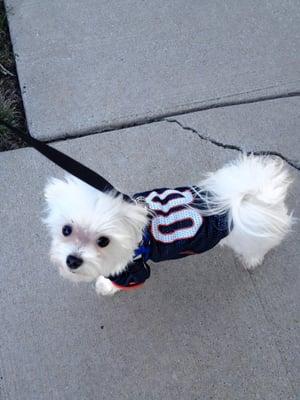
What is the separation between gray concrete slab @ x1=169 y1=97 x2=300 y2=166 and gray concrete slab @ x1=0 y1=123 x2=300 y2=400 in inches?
16.1

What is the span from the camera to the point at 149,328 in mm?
2363

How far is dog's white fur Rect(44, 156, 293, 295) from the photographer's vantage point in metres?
1.67

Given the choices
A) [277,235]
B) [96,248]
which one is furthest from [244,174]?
[96,248]

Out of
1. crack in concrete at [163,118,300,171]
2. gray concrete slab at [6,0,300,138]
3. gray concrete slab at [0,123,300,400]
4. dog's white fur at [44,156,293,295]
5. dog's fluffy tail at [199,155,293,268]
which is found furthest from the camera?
gray concrete slab at [6,0,300,138]

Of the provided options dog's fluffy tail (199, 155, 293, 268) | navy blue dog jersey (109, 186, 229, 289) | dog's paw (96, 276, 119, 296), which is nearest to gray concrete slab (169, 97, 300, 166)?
dog's fluffy tail (199, 155, 293, 268)

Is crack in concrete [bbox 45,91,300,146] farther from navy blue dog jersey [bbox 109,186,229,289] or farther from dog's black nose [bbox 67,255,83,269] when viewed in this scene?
dog's black nose [bbox 67,255,83,269]

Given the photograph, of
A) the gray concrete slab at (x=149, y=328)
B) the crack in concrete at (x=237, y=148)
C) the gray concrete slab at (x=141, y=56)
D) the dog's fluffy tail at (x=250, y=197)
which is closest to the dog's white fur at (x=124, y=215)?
the dog's fluffy tail at (x=250, y=197)

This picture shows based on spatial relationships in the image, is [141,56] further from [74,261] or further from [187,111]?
[74,261]

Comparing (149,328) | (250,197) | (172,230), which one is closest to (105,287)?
(149,328)

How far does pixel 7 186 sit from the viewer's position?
2715 mm

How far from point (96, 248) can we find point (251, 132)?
163cm

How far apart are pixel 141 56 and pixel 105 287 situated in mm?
1736

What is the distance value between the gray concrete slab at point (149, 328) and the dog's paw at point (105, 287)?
51mm

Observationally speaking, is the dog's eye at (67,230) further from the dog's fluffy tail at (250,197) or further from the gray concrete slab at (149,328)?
the gray concrete slab at (149,328)
